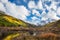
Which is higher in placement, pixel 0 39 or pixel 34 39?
pixel 34 39

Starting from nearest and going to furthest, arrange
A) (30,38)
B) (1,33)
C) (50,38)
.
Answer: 1. (50,38)
2. (30,38)
3. (1,33)

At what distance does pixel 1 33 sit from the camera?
9712 cm

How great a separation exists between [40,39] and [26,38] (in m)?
5.46

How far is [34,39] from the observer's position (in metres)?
61.9

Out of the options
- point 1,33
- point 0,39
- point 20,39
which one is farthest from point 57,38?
point 1,33

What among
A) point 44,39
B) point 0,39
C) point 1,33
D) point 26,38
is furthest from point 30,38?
point 1,33

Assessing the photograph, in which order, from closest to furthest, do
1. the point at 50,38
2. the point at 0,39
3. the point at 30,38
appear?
the point at 50,38 < the point at 30,38 < the point at 0,39

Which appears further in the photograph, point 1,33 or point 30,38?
point 1,33

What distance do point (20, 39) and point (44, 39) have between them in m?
8.36

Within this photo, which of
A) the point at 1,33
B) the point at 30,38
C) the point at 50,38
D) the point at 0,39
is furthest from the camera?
the point at 1,33

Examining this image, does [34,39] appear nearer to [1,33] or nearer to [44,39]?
[44,39]

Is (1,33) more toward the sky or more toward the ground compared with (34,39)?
more toward the ground

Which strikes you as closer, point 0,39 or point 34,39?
point 34,39

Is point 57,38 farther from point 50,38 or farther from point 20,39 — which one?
point 20,39
